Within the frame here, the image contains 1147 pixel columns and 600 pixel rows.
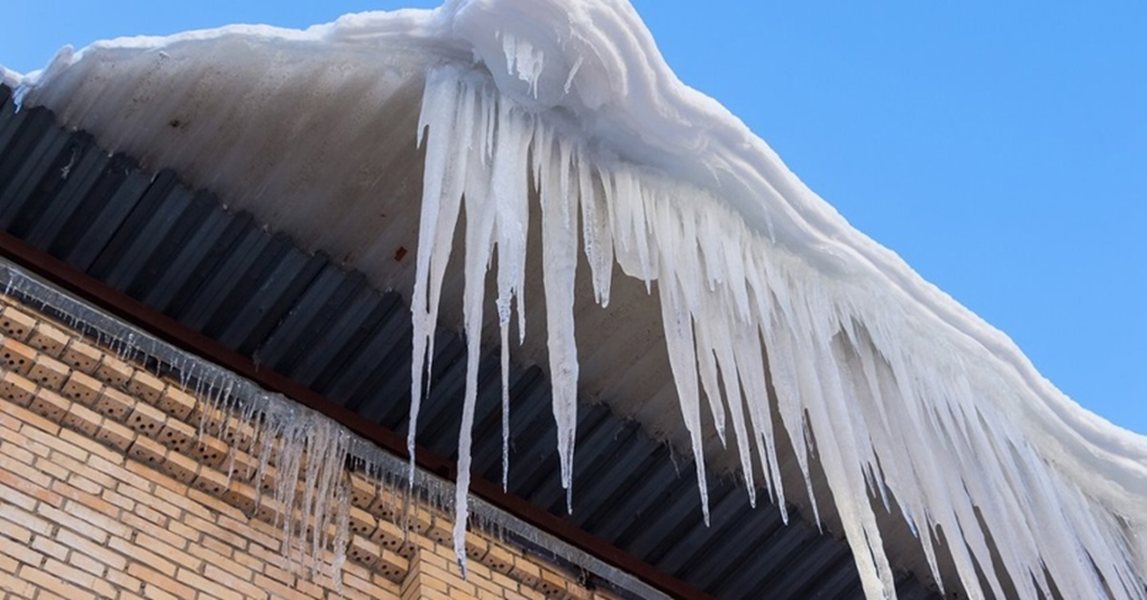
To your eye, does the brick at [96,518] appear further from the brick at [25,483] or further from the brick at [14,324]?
the brick at [14,324]

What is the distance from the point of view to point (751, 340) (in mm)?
3996

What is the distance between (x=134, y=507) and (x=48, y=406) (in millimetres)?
387

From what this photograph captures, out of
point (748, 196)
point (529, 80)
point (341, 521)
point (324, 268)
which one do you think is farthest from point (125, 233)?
point (748, 196)

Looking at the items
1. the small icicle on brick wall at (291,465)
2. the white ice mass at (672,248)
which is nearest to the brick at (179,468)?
the small icicle on brick wall at (291,465)

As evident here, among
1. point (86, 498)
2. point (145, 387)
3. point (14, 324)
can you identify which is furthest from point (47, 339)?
point (86, 498)

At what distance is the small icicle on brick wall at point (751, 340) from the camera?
3.49 meters

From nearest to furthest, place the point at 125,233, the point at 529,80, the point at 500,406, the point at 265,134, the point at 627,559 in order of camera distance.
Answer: the point at 529,80, the point at 265,134, the point at 125,233, the point at 500,406, the point at 627,559

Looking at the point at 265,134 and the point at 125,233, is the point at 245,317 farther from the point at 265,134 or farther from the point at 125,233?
the point at 265,134

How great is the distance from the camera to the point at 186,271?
4.21 m

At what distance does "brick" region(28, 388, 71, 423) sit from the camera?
377 centimetres

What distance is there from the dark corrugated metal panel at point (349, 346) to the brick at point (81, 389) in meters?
0.46

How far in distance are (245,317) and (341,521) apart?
29.6 inches

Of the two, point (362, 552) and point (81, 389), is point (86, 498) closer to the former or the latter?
point (81, 389)

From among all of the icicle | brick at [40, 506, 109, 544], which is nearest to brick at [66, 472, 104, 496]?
brick at [40, 506, 109, 544]
